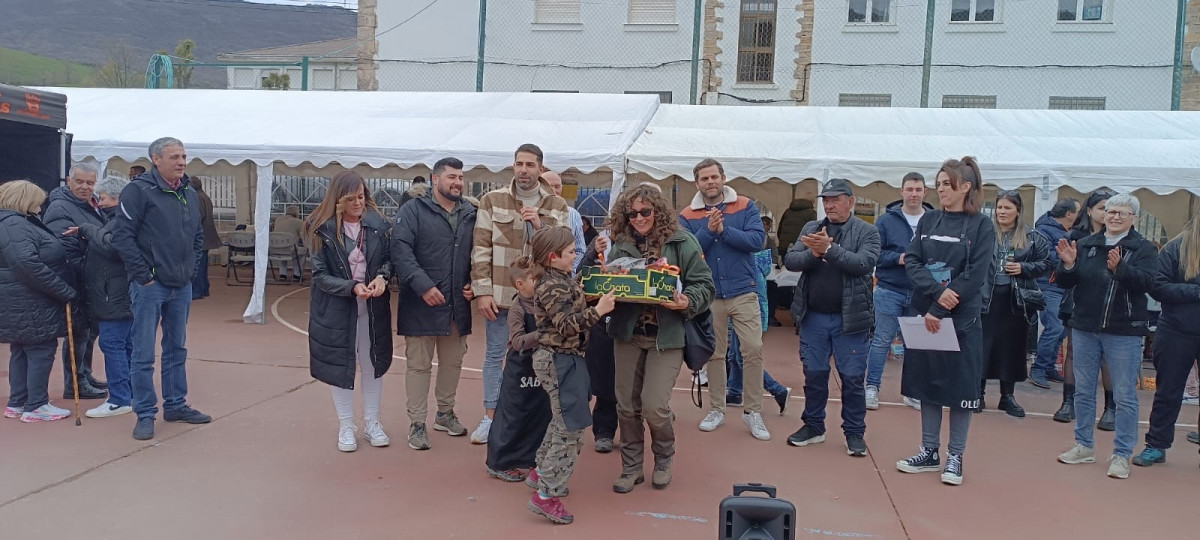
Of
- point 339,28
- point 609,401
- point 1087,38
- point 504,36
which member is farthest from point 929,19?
point 339,28

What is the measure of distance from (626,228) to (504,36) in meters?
16.9

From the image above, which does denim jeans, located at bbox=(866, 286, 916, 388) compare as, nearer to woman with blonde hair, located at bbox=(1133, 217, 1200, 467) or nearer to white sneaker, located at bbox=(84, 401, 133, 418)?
woman with blonde hair, located at bbox=(1133, 217, 1200, 467)

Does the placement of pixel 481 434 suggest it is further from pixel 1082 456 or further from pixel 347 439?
pixel 1082 456

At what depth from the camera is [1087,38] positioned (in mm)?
19344

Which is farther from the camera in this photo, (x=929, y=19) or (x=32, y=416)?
(x=929, y=19)

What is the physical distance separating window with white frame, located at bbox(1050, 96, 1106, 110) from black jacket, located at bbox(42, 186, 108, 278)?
19.1 metres

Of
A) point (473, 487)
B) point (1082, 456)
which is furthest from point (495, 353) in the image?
point (1082, 456)

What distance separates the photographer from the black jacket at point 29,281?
5.50 meters

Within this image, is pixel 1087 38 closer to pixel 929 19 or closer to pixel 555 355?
pixel 929 19

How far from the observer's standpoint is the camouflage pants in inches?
164

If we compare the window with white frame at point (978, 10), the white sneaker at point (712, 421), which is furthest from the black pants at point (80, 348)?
the window with white frame at point (978, 10)

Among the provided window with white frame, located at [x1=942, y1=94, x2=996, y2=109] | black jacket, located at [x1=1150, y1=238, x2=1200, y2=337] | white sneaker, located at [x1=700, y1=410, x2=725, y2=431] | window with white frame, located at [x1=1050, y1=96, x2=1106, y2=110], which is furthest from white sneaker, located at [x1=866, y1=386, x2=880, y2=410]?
window with white frame, located at [x1=1050, y1=96, x2=1106, y2=110]

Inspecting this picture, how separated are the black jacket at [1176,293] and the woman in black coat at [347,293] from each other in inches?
179

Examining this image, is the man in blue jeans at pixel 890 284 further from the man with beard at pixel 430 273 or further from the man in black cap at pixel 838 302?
the man with beard at pixel 430 273
